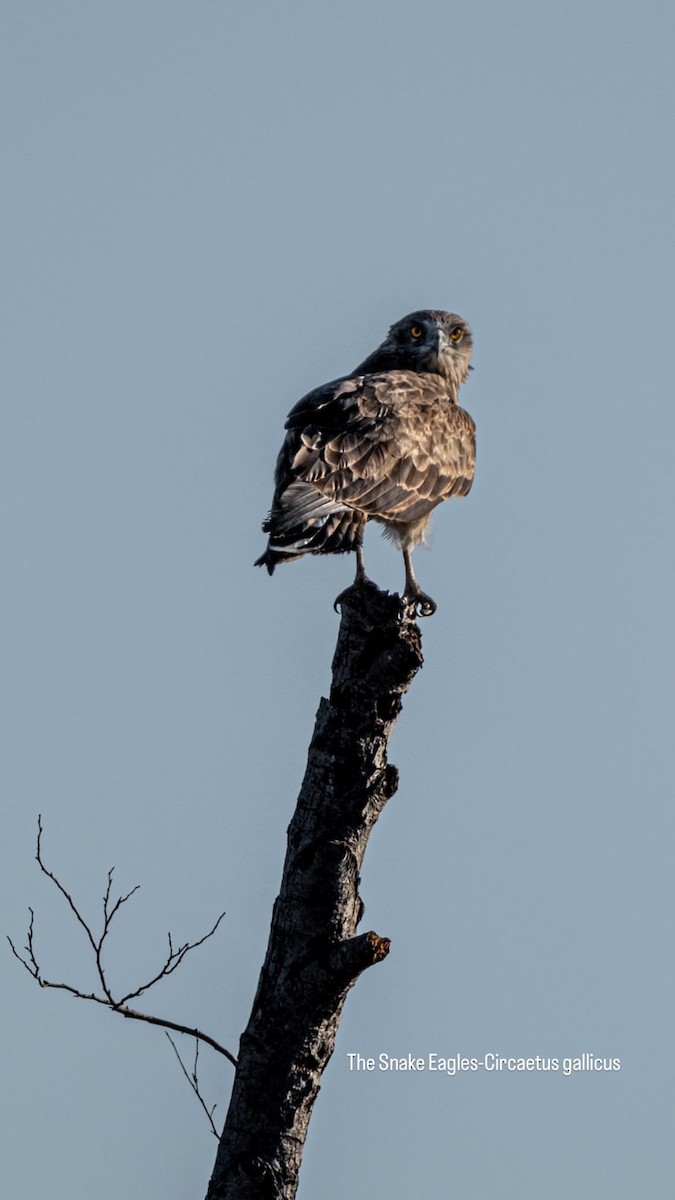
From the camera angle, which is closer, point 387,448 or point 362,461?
point 362,461

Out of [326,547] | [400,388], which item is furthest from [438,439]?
[326,547]

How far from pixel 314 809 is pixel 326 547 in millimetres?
2774

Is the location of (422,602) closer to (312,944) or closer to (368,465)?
(368,465)

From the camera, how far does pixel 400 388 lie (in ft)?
35.0

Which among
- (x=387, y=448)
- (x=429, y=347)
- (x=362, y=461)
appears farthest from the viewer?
(x=429, y=347)

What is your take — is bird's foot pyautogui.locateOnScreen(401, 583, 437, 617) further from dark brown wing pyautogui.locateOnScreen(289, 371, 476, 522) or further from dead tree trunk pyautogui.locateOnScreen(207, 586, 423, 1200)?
dead tree trunk pyautogui.locateOnScreen(207, 586, 423, 1200)

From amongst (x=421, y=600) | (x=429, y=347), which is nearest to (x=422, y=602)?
(x=421, y=600)

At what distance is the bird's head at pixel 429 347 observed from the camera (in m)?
12.2

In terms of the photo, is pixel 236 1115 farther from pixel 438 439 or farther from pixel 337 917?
pixel 438 439

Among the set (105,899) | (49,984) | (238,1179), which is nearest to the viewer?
(238,1179)

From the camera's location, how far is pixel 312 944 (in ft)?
21.2

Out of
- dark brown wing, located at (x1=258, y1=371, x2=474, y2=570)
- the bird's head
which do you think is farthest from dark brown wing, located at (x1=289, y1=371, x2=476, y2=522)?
the bird's head

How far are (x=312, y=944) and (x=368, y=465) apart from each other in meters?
3.82

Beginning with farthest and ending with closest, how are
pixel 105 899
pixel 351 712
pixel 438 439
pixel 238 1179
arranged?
pixel 438 439, pixel 105 899, pixel 351 712, pixel 238 1179
